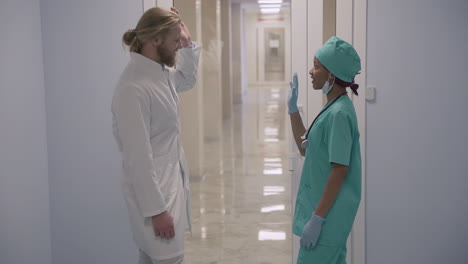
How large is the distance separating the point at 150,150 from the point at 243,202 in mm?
3582

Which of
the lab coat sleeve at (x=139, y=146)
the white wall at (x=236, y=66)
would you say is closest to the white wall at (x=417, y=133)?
the lab coat sleeve at (x=139, y=146)

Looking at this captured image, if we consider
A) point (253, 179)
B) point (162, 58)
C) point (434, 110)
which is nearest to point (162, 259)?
point (162, 58)

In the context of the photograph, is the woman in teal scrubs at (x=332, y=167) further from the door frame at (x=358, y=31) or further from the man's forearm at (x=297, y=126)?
the door frame at (x=358, y=31)

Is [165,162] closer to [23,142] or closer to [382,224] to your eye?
[23,142]

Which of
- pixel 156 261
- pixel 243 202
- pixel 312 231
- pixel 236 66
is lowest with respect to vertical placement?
pixel 243 202

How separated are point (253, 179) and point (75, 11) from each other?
380cm

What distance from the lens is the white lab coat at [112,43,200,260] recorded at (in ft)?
7.01

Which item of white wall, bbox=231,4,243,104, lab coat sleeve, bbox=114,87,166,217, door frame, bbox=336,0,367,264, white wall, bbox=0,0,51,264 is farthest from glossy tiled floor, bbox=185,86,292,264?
white wall, bbox=231,4,243,104

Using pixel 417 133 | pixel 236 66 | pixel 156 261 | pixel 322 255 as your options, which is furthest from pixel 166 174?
pixel 236 66

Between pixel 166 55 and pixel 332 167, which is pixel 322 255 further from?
pixel 166 55

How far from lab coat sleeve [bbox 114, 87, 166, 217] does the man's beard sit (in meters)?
0.23

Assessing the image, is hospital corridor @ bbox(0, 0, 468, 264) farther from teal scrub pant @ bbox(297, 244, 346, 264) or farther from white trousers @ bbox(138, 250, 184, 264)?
teal scrub pant @ bbox(297, 244, 346, 264)

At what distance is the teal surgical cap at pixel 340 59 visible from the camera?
225 cm

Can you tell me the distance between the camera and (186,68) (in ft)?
8.75
